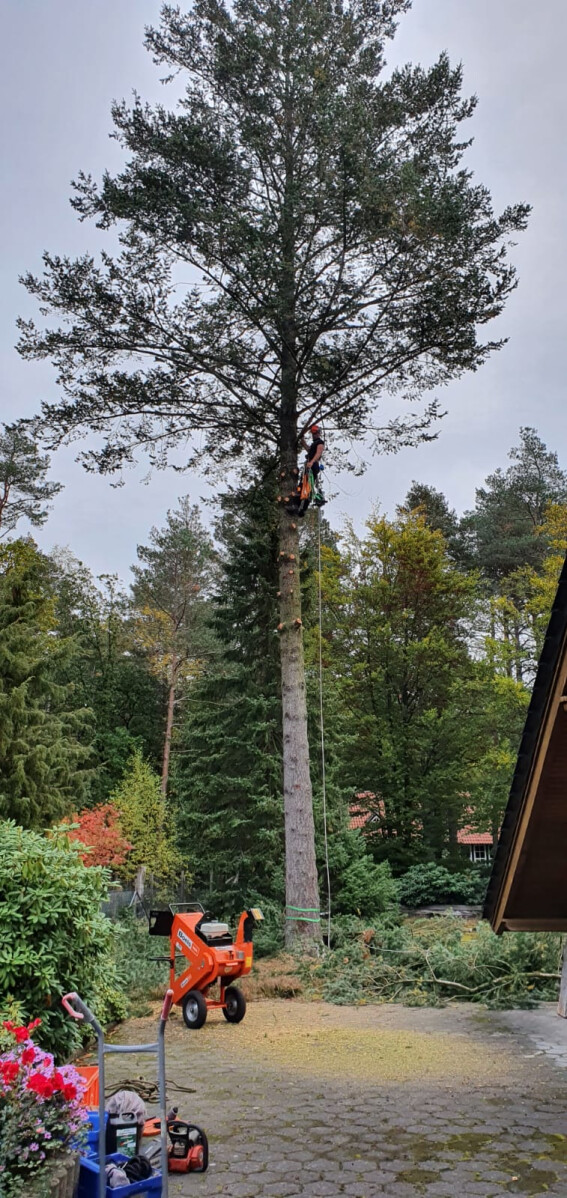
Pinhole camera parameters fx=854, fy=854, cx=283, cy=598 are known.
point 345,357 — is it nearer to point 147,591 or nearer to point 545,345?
point 545,345

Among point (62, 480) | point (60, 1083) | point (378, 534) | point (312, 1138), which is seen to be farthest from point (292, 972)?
point (62, 480)

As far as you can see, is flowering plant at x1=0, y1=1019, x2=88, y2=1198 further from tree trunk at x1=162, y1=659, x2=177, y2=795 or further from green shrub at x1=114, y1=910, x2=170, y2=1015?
tree trunk at x1=162, y1=659, x2=177, y2=795

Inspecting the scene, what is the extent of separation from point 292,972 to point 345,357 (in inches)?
356

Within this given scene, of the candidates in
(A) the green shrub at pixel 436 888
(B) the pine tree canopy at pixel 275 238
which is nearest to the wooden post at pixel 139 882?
(A) the green shrub at pixel 436 888

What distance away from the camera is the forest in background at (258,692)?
16.3 m

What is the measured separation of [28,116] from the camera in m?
10.2

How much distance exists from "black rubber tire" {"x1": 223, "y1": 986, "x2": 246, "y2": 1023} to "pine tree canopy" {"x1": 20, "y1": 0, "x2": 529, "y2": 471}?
845 centimetres

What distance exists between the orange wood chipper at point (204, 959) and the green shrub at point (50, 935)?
222 cm

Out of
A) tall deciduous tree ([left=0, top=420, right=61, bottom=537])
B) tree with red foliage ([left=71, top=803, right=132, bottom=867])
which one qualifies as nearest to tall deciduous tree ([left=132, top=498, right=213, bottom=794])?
tall deciduous tree ([left=0, top=420, right=61, bottom=537])

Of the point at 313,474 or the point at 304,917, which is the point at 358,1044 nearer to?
the point at 304,917

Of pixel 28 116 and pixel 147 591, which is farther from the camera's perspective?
pixel 147 591

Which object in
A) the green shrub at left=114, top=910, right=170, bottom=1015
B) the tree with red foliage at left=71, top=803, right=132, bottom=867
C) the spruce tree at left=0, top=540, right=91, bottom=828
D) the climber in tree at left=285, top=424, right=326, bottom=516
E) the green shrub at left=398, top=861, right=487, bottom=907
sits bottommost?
the green shrub at left=114, top=910, right=170, bottom=1015

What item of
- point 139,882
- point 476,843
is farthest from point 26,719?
point 476,843

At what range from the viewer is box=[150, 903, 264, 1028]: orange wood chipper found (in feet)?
25.6
